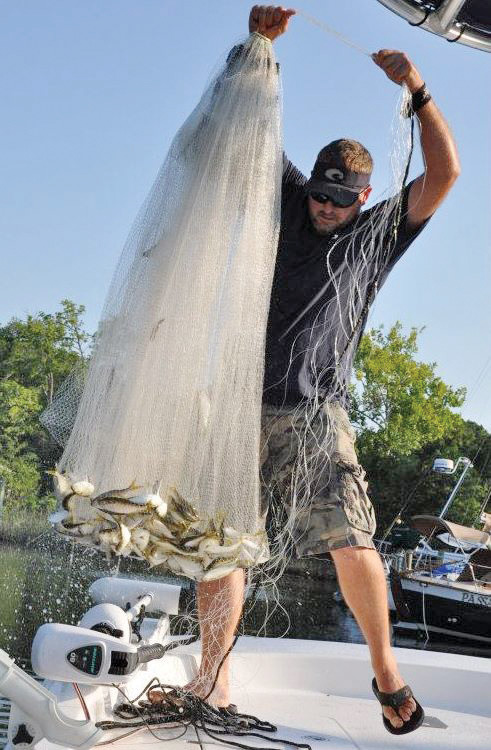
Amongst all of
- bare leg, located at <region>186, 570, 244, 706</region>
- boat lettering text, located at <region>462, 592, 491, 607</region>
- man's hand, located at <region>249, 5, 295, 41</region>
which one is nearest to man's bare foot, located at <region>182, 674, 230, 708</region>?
bare leg, located at <region>186, 570, 244, 706</region>

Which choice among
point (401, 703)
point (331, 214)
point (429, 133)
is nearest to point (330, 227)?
point (331, 214)

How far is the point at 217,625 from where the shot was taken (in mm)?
2891

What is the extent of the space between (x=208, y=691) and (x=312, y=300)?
1.33 m

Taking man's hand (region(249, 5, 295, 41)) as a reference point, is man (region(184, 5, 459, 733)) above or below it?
below

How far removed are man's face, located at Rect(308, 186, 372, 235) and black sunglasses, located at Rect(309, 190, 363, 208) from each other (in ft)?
0.04

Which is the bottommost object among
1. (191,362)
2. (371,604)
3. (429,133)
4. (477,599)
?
(477,599)

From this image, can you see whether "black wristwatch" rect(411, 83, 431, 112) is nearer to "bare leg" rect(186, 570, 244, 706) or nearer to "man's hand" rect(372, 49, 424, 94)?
"man's hand" rect(372, 49, 424, 94)

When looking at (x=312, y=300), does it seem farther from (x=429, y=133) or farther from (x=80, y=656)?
(x=80, y=656)

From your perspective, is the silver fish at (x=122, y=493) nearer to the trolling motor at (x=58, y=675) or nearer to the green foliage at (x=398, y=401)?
the trolling motor at (x=58, y=675)

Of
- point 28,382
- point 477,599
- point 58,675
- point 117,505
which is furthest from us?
point 28,382

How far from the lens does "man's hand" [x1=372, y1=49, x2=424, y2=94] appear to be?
2.72 meters

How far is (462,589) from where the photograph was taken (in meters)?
16.7

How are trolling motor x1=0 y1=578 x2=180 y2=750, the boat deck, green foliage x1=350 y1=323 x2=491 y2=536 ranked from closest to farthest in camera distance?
1. trolling motor x1=0 y1=578 x2=180 y2=750
2. the boat deck
3. green foliage x1=350 y1=323 x2=491 y2=536

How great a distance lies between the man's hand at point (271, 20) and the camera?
2.78 meters
